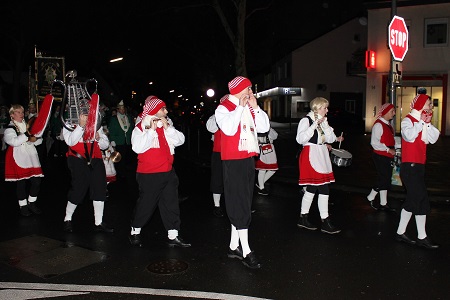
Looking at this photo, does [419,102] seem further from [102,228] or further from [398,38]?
[398,38]

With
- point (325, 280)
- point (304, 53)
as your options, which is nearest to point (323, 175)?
point (325, 280)

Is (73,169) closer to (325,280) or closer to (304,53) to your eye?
(325,280)

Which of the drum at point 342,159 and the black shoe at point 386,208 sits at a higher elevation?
the drum at point 342,159

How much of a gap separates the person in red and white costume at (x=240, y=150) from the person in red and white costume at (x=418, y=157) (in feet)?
6.60

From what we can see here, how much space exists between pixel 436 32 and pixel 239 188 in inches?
891

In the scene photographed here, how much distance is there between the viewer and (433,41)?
79.4 ft

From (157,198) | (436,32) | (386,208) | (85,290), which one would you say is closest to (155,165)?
(157,198)

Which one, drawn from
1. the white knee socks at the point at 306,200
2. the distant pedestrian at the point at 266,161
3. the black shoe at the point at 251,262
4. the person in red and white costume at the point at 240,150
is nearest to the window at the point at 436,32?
the distant pedestrian at the point at 266,161

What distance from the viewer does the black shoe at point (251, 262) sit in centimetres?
527

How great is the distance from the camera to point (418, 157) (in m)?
5.95

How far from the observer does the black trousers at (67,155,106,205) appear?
6.52 metres

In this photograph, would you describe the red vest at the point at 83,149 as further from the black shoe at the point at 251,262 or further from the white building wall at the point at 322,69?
the white building wall at the point at 322,69

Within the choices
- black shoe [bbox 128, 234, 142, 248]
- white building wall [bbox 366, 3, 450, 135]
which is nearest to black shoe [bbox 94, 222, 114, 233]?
black shoe [bbox 128, 234, 142, 248]

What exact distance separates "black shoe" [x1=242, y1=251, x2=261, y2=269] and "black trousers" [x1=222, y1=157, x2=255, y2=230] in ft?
1.10
